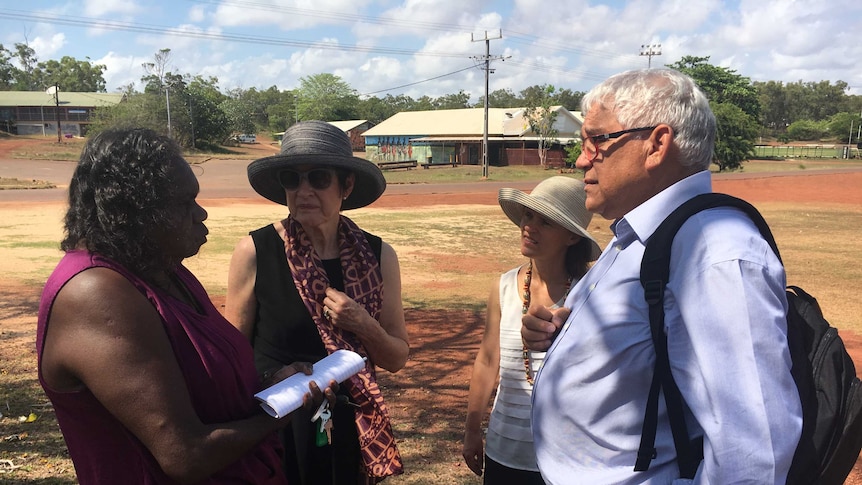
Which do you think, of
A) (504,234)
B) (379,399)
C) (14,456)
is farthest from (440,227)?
(379,399)

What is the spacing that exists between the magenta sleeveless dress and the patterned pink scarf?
59cm

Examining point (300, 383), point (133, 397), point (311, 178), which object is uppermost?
point (311, 178)

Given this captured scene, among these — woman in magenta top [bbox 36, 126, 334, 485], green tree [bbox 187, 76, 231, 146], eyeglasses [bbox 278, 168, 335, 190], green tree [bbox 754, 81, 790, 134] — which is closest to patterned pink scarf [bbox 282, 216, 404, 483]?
eyeglasses [bbox 278, 168, 335, 190]

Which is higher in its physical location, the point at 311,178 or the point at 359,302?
the point at 311,178

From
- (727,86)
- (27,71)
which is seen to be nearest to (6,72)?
(27,71)

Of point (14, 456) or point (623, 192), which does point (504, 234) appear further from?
point (623, 192)

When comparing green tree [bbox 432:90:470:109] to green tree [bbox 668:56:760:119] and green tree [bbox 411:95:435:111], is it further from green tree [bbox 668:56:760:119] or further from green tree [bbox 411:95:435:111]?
green tree [bbox 668:56:760:119]

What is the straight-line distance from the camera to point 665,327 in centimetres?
142

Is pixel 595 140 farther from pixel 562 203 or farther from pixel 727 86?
pixel 727 86

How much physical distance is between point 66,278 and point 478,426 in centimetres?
181

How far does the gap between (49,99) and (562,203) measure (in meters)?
86.8

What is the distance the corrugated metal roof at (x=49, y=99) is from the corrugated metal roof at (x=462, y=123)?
3450 centimetres

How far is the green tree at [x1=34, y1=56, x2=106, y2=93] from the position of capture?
111 m

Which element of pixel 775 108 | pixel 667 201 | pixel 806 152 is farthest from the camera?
pixel 775 108
